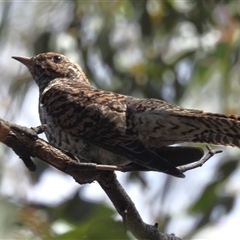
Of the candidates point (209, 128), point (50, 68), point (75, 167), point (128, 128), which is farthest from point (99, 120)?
point (50, 68)

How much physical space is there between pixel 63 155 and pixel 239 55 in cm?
323

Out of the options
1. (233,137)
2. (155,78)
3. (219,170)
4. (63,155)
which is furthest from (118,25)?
(63,155)

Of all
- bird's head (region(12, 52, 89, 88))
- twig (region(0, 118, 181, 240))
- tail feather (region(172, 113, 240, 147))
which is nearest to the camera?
twig (region(0, 118, 181, 240))

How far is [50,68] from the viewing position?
468 cm

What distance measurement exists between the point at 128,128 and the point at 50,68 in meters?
1.32

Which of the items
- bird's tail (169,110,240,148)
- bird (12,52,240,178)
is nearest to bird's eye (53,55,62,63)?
bird (12,52,240,178)

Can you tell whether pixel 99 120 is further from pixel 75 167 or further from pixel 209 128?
pixel 75 167

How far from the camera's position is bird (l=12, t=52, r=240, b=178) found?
3215 millimetres

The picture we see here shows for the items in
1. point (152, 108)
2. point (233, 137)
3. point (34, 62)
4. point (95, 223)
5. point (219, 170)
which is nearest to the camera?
point (95, 223)

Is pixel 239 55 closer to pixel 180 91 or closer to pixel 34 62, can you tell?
pixel 180 91

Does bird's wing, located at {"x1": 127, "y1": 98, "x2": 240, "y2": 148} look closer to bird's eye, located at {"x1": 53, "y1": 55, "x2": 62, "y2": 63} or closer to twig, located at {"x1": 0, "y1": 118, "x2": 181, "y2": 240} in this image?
twig, located at {"x1": 0, "y1": 118, "x2": 181, "y2": 240}

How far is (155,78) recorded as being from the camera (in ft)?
19.1

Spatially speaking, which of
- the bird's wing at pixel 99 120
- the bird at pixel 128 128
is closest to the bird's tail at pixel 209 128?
the bird at pixel 128 128

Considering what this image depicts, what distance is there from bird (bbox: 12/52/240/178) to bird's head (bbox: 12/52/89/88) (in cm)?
64
